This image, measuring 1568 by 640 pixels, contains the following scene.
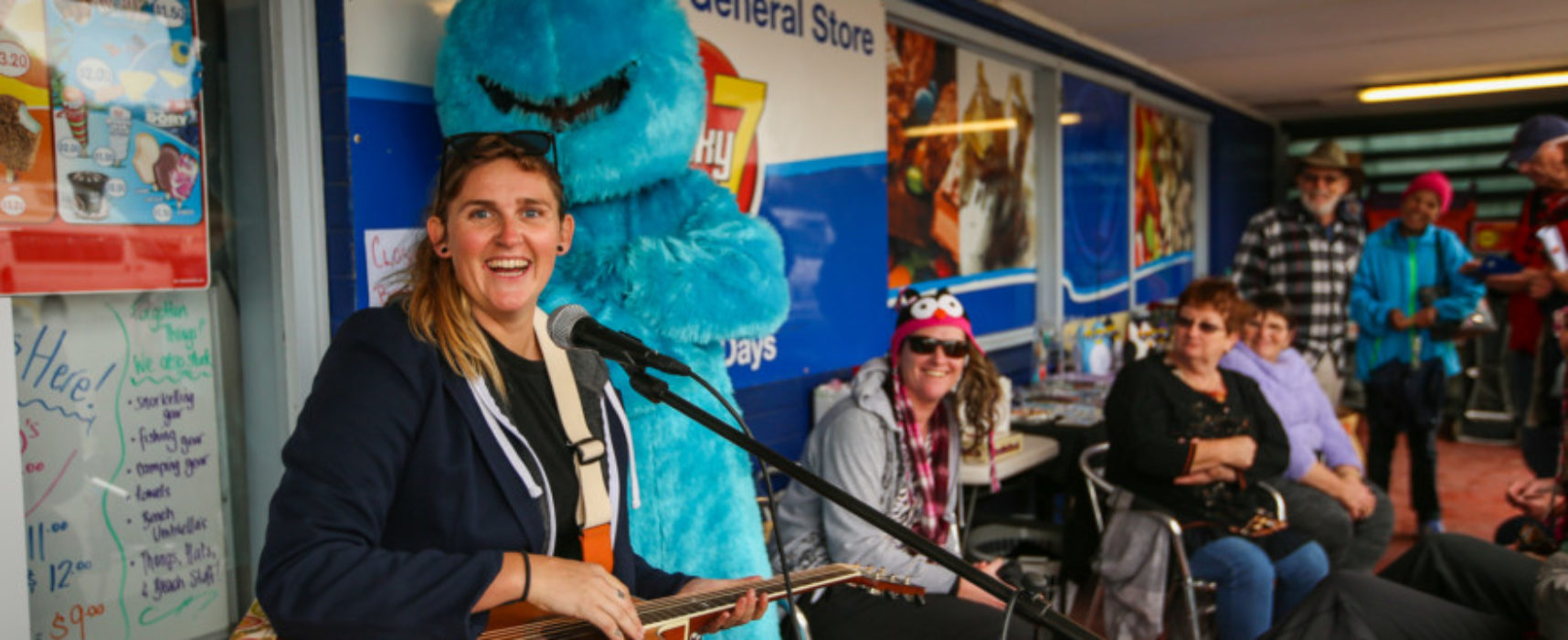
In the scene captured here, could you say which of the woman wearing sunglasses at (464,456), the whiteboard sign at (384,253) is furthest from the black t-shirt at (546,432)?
the whiteboard sign at (384,253)

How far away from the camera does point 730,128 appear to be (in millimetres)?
3443

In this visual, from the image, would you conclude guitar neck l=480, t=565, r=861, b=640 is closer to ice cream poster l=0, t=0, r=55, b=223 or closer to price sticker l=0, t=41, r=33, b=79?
ice cream poster l=0, t=0, r=55, b=223

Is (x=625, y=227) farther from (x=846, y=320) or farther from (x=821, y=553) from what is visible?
(x=846, y=320)

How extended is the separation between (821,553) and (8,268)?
174cm

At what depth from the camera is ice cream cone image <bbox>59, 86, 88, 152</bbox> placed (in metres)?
1.96

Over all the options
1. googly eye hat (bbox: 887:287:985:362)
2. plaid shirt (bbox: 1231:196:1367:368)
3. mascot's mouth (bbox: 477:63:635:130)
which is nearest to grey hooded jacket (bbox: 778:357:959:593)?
googly eye hat (bbox: 887:287:985:362)

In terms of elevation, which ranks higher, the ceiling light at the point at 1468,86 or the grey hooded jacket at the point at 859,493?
the ceiling light at the point at 1468,86

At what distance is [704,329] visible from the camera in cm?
222

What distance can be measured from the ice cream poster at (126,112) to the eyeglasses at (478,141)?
74 cm

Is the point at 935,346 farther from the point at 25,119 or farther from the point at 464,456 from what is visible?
the point at 25,119

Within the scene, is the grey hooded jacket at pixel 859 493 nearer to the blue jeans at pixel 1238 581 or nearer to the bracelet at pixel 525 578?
the blue jeans at pixel 1238 581

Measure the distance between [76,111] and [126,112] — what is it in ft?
0.29

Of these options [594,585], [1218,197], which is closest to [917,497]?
[594,585]

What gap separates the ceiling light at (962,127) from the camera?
4.72 meters
